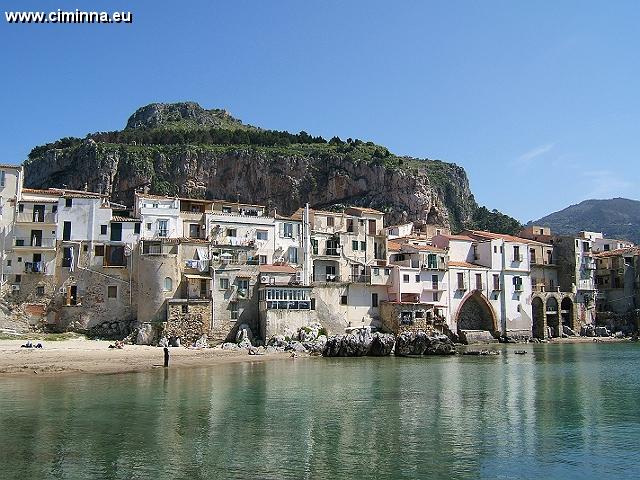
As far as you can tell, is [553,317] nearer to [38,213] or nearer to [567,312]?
[567,312]

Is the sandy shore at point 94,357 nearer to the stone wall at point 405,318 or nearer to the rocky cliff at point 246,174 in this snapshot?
the stone wall at point 405,318

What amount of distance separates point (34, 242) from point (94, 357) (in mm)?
14858

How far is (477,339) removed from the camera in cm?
6962

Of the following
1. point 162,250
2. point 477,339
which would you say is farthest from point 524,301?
point 162,250

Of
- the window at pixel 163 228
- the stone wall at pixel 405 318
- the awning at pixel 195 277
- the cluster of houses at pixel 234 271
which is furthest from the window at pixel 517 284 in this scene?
the window at pixel 163 228

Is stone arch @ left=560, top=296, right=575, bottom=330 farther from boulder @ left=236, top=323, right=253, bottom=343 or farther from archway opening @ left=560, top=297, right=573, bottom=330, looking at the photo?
boulder @ left=236, top=323, right=253, bottom=343

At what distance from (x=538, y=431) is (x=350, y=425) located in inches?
293

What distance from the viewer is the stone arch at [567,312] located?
81000 millimetres

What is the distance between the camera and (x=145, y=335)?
52.8 meters

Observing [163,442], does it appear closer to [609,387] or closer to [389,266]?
[609,387]

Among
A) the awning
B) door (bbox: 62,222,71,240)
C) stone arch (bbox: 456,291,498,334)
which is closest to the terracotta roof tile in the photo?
stone arch (bbox: 456,291,498,334)

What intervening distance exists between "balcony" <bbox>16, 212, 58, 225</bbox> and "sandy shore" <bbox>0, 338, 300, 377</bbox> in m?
11.0

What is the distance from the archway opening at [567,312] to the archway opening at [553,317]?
67.2 inches

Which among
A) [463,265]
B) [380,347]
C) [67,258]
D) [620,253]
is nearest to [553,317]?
[620,253]
